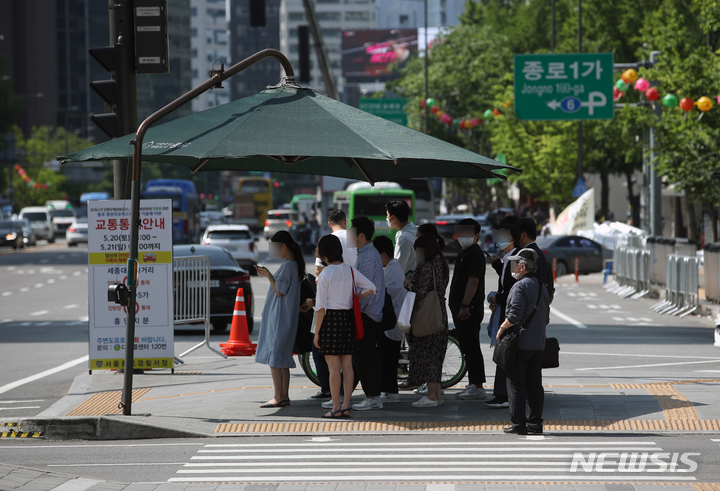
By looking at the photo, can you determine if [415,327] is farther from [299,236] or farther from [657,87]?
[299,236]

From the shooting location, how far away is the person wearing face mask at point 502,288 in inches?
362

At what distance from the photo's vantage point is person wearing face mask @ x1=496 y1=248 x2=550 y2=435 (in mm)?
8273

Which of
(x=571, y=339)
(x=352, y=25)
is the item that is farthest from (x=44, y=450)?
(x=352, y=25)

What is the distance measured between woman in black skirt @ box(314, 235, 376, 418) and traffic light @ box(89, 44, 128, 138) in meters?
3.62

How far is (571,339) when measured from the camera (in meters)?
16.3

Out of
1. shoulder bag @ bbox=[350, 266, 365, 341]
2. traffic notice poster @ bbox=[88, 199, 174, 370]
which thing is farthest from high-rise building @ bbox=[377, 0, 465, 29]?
shoulder bag @ bbox=[350, 266, 365, 341]

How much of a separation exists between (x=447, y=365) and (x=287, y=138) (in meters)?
3.17

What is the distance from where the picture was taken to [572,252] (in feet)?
106

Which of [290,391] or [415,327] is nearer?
[415,327]

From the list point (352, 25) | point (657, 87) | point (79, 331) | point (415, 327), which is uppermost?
point (352, 25)

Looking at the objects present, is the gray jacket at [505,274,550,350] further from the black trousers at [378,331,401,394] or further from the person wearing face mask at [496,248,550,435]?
the black trousers at [378,331,401,394]

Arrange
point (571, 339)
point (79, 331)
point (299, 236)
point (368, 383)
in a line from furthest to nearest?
point (299, 236) < point (79, 331) < point (571, 339) < point (368, 383)

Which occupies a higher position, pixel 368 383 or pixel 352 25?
pixel 352 25

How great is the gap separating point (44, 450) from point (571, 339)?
33.2 ft
